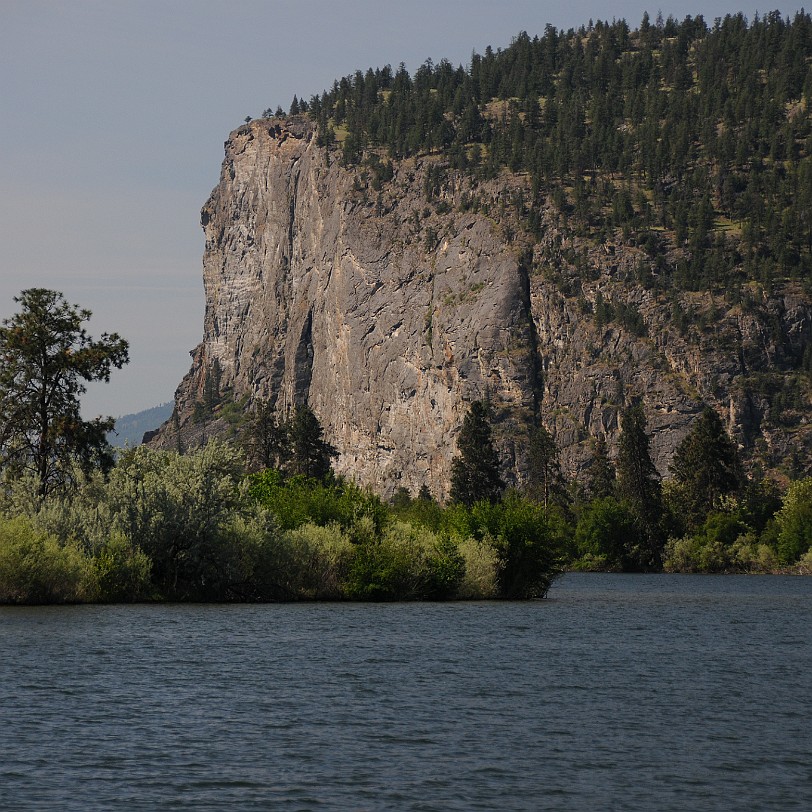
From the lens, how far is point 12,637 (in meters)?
50.8

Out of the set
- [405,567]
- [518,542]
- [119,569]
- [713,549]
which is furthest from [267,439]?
[119,569]

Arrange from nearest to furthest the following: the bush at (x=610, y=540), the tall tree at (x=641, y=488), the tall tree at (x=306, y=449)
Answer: the tall tree at (x=306, y=449)
the bush at (x=610, y=540)
the tall tree at (x=641, y=488)

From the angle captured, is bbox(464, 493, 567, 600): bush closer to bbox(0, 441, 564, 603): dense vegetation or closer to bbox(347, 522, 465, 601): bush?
bbox(0, 441, 564, 603): dense vegetation

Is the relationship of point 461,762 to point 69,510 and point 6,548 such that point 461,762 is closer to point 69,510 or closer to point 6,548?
point 6,548

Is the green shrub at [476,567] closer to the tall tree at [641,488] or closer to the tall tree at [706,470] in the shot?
the tall tree at [641,488]

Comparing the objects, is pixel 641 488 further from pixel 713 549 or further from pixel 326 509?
pixel 326 509

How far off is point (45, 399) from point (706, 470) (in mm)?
124709

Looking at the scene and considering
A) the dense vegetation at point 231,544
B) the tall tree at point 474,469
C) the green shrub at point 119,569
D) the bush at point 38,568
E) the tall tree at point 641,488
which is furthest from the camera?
the tall tree at point 641,488

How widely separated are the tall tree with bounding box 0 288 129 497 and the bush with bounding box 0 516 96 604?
19.8 feet

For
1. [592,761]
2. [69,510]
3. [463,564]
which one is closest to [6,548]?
[69,510]

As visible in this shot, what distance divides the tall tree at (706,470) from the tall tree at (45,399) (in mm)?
121472

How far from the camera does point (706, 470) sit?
179500mm

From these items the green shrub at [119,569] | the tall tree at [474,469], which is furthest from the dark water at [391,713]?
the tall tree at [474,469]

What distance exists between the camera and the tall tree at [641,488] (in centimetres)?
17575
